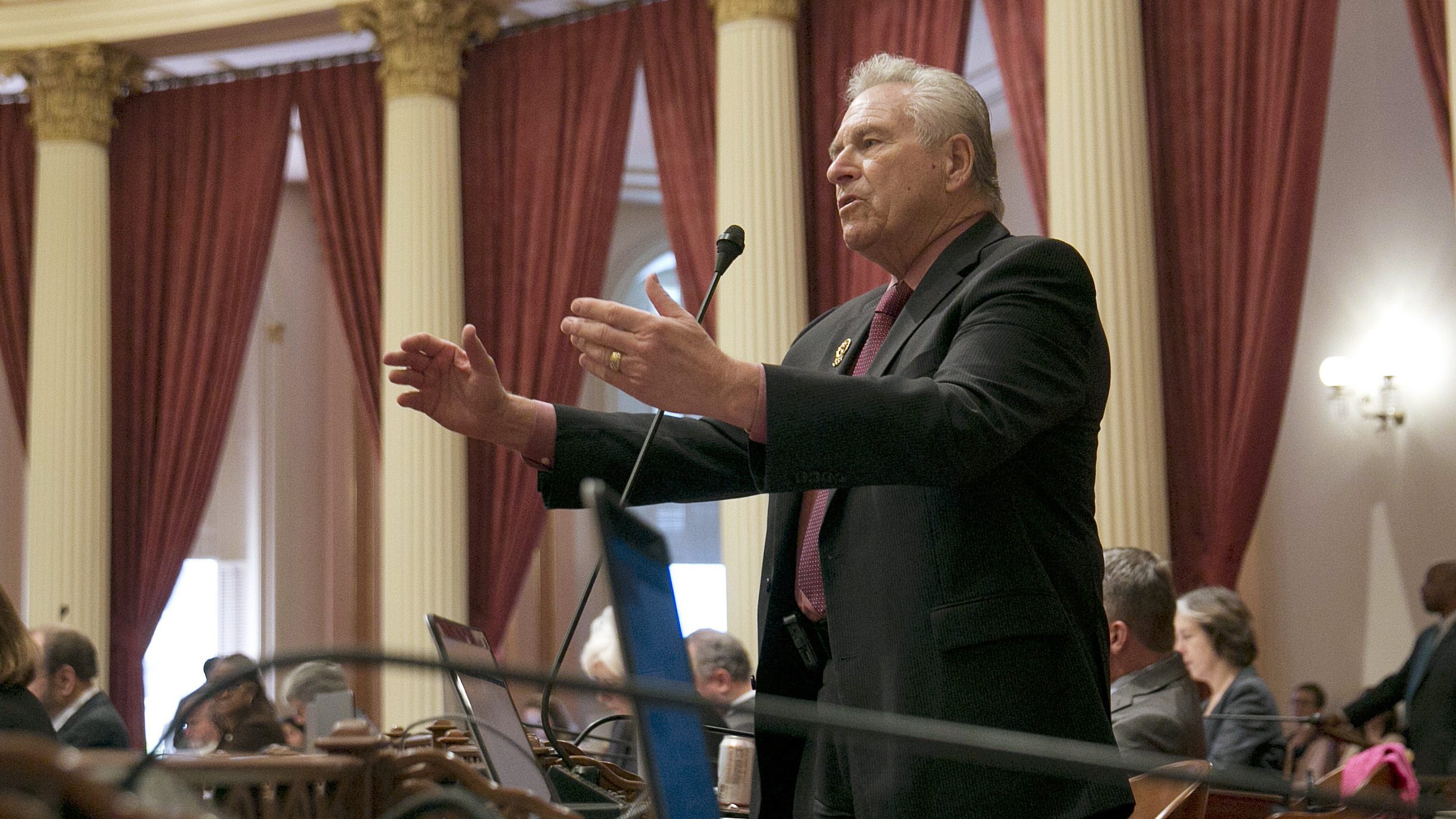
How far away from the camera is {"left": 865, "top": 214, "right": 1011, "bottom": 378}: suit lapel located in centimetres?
195

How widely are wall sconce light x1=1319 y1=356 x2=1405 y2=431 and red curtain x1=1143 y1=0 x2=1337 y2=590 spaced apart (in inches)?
84.2

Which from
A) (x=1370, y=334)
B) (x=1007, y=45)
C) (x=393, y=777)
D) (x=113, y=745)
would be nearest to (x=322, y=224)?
(x=1007, y=45)

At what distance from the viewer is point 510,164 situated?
873cm

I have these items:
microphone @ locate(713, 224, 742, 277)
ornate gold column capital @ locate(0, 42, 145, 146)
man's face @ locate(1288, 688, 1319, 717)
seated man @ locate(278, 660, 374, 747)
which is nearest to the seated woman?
seated man @ locate(278, 660, 374, 747)

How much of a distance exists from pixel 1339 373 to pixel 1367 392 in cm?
21

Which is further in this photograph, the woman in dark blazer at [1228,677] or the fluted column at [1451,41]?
the fluted column at [1451,41]

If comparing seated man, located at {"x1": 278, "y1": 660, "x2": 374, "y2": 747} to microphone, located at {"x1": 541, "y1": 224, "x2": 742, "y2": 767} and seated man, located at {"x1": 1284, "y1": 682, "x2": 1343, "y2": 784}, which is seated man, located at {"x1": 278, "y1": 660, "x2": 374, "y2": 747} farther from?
seated man, located at {"x1": 1284, "y1": 682, "x2": 1343, "y2": 784}

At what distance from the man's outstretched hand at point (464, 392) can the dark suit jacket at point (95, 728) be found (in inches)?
124

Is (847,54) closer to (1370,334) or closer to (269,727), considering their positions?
(1370,334)

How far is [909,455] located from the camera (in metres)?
1.65

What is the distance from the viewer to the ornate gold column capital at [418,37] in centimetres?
849

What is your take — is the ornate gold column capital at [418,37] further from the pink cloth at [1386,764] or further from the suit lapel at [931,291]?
the suit lapel at [931,291]

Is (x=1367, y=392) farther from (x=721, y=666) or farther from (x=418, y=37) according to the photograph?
(x=418, y=37)

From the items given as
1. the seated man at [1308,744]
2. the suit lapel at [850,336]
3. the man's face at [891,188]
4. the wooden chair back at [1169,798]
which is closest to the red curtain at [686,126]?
the seated man at [1308,744]
